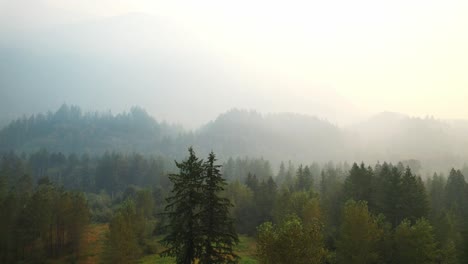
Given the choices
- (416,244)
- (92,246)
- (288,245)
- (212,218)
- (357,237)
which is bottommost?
(92,246)

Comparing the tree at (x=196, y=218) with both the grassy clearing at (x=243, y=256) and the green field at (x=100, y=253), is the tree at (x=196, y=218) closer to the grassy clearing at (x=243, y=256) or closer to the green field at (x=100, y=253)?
the green field at (x=100, y=253)

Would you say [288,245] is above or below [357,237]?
above

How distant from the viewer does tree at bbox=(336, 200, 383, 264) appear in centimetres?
4844

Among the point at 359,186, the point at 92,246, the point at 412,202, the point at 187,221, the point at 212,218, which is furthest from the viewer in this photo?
the point at 92,246

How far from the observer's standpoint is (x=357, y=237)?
4853 centimetres

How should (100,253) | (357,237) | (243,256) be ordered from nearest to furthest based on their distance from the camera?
(357,237) < (243,256) < (100,253)

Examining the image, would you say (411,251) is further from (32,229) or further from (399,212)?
(32,229)

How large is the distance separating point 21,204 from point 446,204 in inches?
3972

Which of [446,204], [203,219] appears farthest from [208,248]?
[446,204]

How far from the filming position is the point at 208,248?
2656 centimetres

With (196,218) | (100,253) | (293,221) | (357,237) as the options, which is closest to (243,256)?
(100,253)

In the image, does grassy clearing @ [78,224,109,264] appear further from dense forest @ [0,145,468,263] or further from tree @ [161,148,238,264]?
tree @ [161,148,238,264]

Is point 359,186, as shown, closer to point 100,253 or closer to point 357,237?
point 357,237

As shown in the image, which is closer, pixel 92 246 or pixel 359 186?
pixel 359 186
